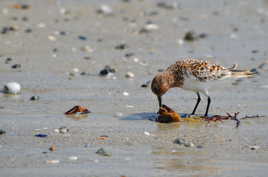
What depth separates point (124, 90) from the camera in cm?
893

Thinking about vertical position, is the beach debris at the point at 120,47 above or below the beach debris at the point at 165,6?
below

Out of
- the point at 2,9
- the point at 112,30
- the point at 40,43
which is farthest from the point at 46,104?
the point at 2,9

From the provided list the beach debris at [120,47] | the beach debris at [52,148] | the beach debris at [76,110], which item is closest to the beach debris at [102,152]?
the beach debris at [52,148]

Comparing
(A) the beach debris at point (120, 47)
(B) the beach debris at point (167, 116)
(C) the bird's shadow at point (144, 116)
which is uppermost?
(A) the beach debris at point (120, 47)

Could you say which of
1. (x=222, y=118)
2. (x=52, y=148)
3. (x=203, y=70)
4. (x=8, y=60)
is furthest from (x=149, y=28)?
(x=52, y=148)

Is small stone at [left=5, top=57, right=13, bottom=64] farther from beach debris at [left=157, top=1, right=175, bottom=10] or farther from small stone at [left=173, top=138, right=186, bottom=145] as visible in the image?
beach debris at [left=157, top=1, right=175, bottom=10]

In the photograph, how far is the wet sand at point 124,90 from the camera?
5.85 meters

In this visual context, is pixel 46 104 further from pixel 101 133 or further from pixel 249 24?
pixel 249 24

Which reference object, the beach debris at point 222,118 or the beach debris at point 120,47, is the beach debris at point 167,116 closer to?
the beach debris at point 222,118

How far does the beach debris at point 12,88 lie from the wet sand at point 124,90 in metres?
0.14

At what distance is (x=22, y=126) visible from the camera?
704 cm

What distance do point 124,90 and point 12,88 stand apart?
1410 mm

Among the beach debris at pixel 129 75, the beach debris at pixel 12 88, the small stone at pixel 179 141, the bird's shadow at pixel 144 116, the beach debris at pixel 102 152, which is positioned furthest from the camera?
the beach debris at pixel 129 75

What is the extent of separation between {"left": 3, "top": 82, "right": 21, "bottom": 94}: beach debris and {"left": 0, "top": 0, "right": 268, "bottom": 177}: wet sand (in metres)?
0.14
